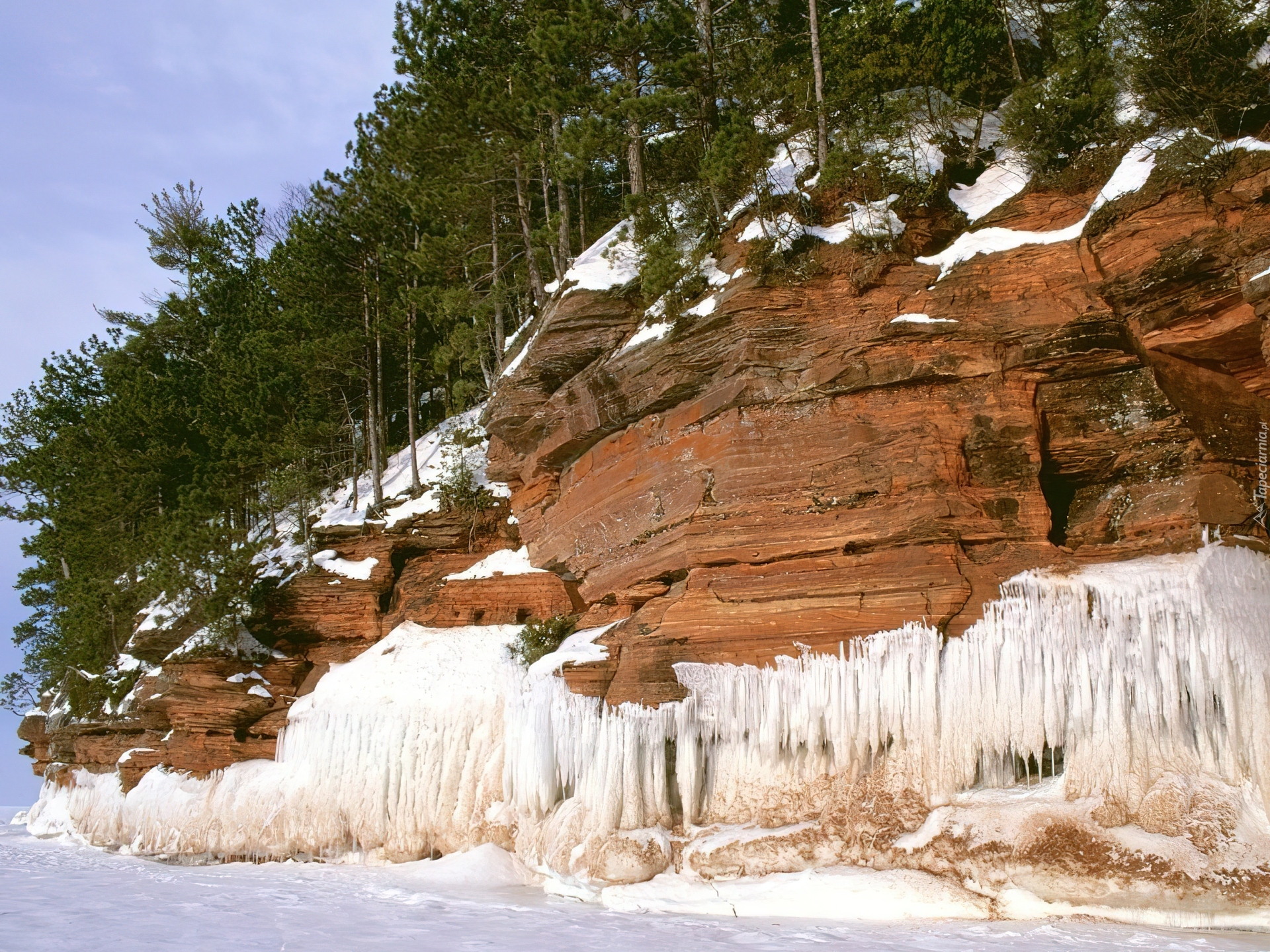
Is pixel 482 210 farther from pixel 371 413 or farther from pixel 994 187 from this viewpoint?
pixel 994 187

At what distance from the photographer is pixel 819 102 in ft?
59.3

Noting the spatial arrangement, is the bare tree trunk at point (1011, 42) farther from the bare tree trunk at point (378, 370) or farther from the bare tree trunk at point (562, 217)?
the bare tree trunk at point (378, 370)

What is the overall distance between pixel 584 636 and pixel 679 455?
3.99 m

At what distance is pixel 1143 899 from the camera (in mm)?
10359

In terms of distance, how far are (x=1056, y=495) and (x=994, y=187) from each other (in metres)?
6.10

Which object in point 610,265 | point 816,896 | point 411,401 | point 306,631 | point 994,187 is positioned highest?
point 994,187

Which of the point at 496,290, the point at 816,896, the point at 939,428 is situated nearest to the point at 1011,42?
the point at 939,428

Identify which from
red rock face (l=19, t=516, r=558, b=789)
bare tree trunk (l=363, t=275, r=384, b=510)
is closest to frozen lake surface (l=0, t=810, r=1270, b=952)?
red rock face (l=19, t=516, r=558, b=789)

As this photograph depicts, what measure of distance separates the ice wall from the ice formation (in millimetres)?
31

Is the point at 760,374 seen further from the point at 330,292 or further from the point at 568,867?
the point at 330,292

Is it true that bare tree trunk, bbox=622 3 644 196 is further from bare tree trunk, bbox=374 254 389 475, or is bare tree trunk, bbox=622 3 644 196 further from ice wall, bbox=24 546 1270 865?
ice wall, bbox=24 546 1270 865

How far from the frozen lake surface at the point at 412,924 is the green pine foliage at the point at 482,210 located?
862 centimetres

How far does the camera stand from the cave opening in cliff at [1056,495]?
1394 centimetres

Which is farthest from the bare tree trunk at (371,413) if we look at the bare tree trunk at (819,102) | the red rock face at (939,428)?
the bare tree trunk at (819,102)
